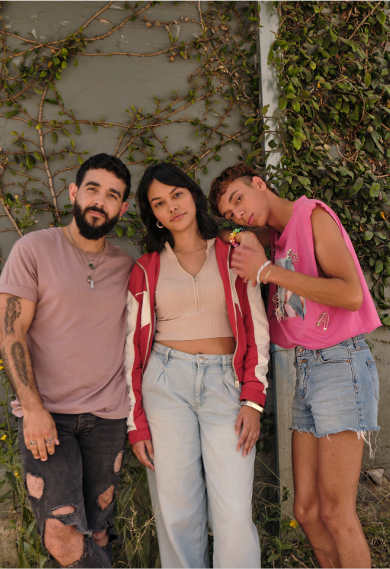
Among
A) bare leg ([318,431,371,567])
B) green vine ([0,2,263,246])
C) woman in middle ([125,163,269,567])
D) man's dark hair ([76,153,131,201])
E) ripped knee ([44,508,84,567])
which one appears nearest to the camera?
ripped knee ([44,508,84,567])

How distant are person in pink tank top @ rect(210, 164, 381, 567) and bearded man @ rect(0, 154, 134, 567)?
0.75m

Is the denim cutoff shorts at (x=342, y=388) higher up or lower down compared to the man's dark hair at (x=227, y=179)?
lower down

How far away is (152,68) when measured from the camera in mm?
3037

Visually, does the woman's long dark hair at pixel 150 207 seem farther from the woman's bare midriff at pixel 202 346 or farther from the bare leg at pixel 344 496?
the bare leg at pixel 344 496

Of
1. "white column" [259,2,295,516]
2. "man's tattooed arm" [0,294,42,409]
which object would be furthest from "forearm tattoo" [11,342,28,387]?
"white column" [259,2,295,516]

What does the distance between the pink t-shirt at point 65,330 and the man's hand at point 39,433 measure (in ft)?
0.36

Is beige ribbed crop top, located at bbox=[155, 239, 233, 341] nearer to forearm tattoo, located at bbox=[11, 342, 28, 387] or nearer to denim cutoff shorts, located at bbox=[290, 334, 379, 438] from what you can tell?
denim cutoff shorts, located at bbox=[290, 334, 379, 438]

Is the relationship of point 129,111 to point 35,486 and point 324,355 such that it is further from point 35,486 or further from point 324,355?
point 35,486

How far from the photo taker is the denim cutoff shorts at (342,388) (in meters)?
2.05

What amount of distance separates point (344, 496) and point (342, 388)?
20.8 inches

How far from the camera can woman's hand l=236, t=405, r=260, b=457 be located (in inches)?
86.0

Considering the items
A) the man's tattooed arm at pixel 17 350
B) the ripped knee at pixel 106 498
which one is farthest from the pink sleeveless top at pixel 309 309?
the man's tattooed arm at pixel 17 350

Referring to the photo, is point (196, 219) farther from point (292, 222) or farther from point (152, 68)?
point (152, 68)

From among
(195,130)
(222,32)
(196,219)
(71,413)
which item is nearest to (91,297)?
(71,413)
